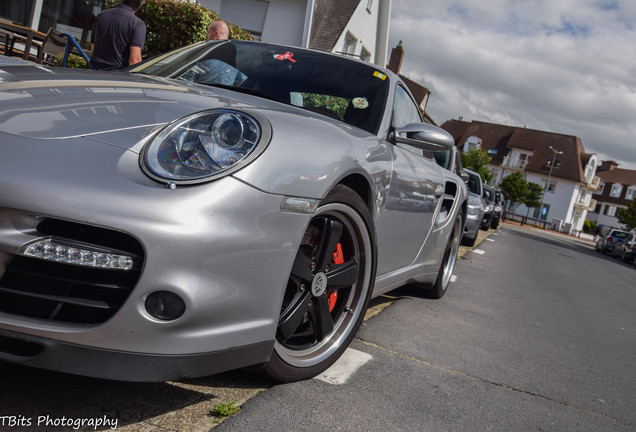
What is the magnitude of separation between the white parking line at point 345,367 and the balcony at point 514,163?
73.3 metres

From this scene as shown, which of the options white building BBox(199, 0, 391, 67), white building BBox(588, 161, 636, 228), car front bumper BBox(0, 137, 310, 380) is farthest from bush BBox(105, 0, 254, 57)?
white building BBox(588, 161, 636, 228)

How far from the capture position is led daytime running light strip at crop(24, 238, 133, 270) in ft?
5.29

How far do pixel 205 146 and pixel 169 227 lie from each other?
0.35 m

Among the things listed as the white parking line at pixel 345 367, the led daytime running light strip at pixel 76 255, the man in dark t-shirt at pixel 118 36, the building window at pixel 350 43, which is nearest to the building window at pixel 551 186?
the building window at pixel 350 43

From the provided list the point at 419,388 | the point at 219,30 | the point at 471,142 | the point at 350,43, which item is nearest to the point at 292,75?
the point at 419,388

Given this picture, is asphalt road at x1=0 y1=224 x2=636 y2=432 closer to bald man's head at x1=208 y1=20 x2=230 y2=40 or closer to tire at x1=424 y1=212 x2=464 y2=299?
tire at x1=424 y1=212 x2=464 y2=299

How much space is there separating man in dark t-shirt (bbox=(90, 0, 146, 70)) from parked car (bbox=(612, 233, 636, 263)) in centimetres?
2828

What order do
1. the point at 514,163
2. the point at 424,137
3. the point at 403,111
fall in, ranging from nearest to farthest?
the point at 424,137, the point at 403,111, the point at 514,163

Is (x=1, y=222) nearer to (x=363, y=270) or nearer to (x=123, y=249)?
(x=123, y=249)

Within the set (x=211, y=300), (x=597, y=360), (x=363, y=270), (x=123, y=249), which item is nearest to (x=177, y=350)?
(x=211, y=300)

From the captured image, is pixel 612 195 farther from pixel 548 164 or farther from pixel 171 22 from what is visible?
pixel 171 22

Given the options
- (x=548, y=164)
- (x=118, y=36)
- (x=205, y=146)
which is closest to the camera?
(x=205, y=146)

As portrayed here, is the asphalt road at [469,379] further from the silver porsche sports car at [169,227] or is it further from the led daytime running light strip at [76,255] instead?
the led daytime running light strip at [76,255]

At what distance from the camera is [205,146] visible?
1.90 metres
